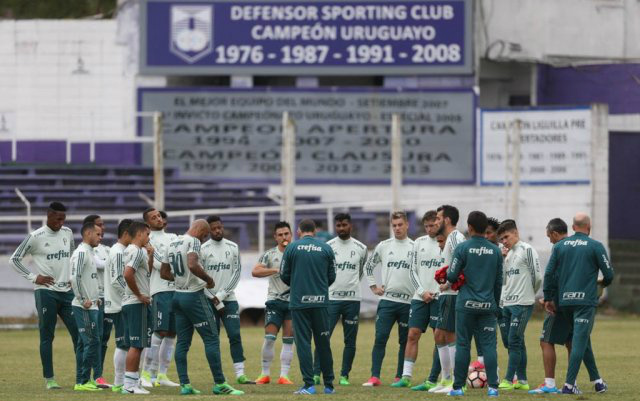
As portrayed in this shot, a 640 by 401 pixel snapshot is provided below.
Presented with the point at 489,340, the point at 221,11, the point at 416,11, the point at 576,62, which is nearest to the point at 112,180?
the point at 221,11

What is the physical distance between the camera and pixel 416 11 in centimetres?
3772

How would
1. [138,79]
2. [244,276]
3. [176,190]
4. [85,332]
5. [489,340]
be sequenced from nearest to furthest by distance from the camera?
1. [489,340]
2. [85,332]
3. [244,276]
4. [176,190]
5. [138,79]

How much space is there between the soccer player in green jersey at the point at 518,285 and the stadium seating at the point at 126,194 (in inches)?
614

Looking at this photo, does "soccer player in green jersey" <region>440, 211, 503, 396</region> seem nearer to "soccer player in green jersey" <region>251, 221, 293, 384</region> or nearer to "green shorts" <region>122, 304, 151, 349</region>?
"soccer player in green jersey" <region>251, 221, 293, 384</region>

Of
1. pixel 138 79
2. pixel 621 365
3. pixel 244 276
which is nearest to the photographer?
pixel 621 365

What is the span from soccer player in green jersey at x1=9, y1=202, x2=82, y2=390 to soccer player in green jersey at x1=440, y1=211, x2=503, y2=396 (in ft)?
16.1

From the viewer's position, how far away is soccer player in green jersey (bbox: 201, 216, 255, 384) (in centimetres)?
1916

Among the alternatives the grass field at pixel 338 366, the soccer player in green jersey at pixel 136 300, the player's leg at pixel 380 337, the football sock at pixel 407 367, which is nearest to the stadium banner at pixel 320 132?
the grass field at pixel 338 366

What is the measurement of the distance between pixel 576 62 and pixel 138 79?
11.2 metres

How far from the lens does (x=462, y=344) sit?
16.2 meters

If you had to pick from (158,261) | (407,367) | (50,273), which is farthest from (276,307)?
(50,273)

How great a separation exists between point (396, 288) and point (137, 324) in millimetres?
3584

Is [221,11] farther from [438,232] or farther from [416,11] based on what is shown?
[438,232]

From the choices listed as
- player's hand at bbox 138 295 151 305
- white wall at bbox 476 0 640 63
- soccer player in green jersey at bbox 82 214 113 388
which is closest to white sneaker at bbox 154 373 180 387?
soccer player in green jersey at bbox 82 214 113 388
